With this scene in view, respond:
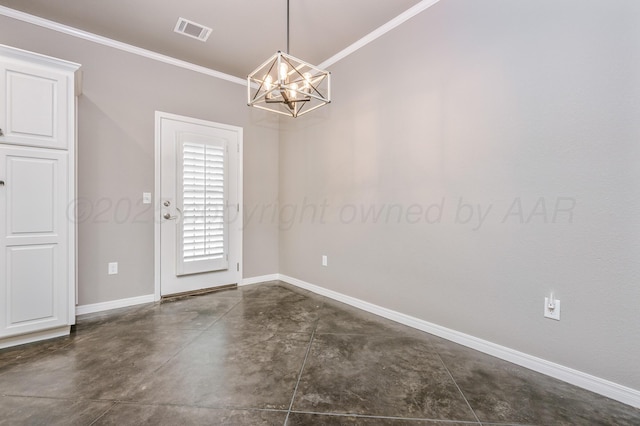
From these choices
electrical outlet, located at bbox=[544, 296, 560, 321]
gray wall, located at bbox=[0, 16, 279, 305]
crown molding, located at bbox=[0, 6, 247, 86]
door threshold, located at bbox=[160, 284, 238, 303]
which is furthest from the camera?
door threshold, located at bbox=[160, 284, 238, 303]

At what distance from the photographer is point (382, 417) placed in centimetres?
141

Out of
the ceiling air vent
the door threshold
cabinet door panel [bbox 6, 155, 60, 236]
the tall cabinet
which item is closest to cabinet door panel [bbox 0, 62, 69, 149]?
the tall cabinet

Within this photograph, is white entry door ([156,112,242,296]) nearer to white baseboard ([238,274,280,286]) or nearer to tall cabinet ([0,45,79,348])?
white baseboard ([238,274,280,286])

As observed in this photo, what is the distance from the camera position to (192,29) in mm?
2734

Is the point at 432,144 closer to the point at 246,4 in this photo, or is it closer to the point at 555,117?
the point at 555,117

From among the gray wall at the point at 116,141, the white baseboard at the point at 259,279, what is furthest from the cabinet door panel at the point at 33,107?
the white baseboard at the point at 259,279

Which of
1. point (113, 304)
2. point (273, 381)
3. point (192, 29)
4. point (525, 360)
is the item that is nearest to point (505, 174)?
point (525, 360)

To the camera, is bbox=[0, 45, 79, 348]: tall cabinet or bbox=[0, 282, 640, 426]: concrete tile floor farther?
bbox=[0, 45, 79, 348]: tall cabinet

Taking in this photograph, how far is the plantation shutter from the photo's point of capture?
333 cm

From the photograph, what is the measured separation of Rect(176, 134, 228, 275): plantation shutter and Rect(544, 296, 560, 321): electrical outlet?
3318mm

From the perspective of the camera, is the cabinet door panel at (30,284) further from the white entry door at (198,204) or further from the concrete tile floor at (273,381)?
the white entry door at (198,204)

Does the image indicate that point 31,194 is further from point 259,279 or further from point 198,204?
point 259,279

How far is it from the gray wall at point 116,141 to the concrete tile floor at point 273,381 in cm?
66

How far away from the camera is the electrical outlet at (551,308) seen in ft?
5.66
